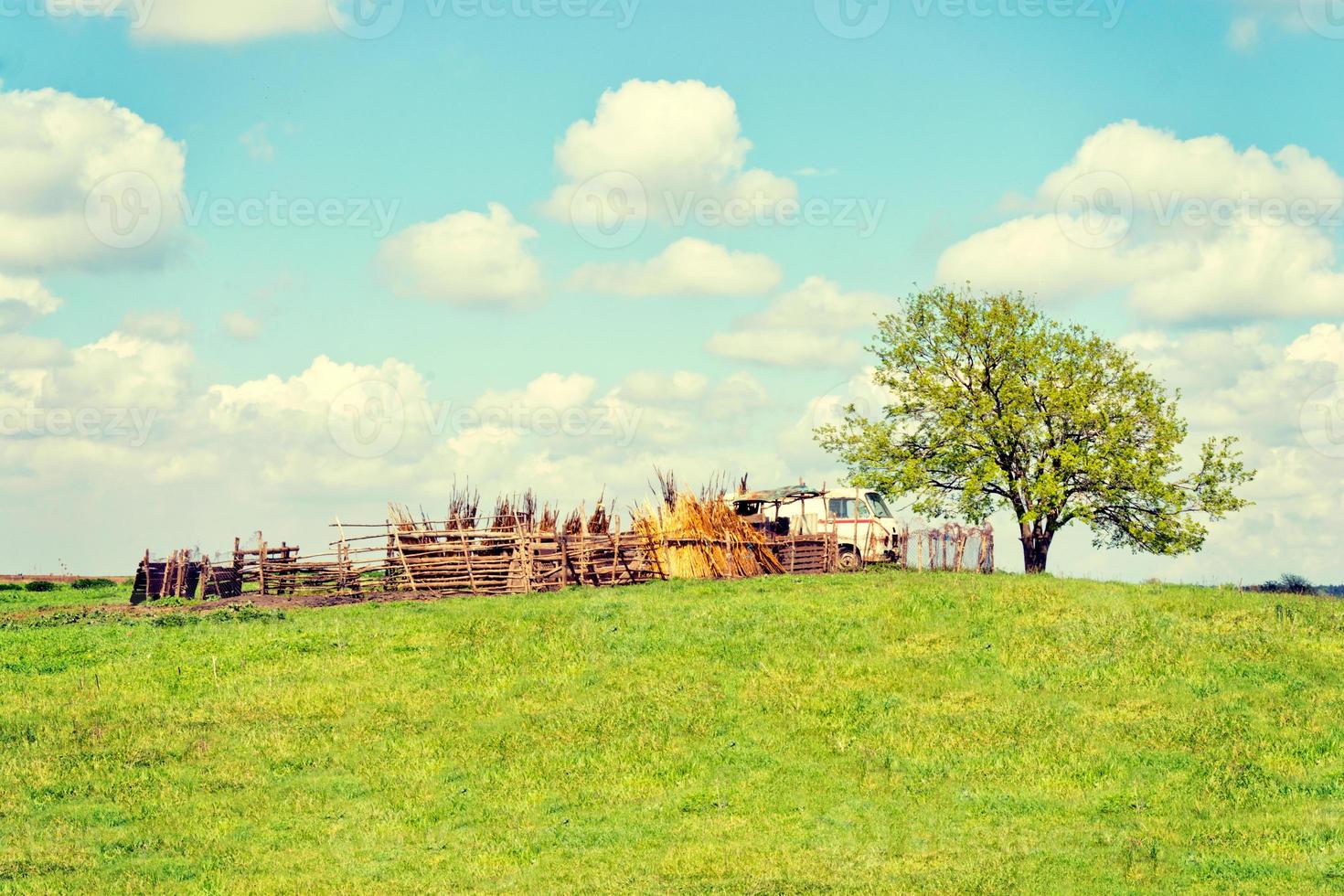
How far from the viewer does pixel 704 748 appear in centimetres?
1845

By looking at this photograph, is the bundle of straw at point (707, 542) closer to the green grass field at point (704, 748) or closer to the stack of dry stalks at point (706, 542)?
the stack of dry stalks at point (706, 542)

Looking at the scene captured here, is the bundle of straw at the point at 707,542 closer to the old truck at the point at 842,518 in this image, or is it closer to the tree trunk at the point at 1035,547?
the old truck at the point at 842,518

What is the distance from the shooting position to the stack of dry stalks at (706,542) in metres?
39.7

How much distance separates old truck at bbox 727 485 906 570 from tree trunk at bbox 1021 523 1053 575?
419 cm

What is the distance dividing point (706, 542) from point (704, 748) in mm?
21263

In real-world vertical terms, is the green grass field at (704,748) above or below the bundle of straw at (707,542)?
below

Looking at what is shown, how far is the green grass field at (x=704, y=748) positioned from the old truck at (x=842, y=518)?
493 inches

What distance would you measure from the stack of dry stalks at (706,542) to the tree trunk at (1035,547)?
8.58m

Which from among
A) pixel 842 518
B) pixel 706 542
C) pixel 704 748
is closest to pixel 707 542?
pixel 706 542

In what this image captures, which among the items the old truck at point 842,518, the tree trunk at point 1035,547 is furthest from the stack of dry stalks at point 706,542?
the tree trunk at point 1035,547

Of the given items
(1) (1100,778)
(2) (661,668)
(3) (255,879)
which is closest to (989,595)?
(2) (661,668)

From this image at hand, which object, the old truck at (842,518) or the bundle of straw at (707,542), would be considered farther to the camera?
the old truck at (842,518)

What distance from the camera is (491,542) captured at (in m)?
39.6

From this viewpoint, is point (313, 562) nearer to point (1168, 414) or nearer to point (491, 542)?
point (491, 542)
